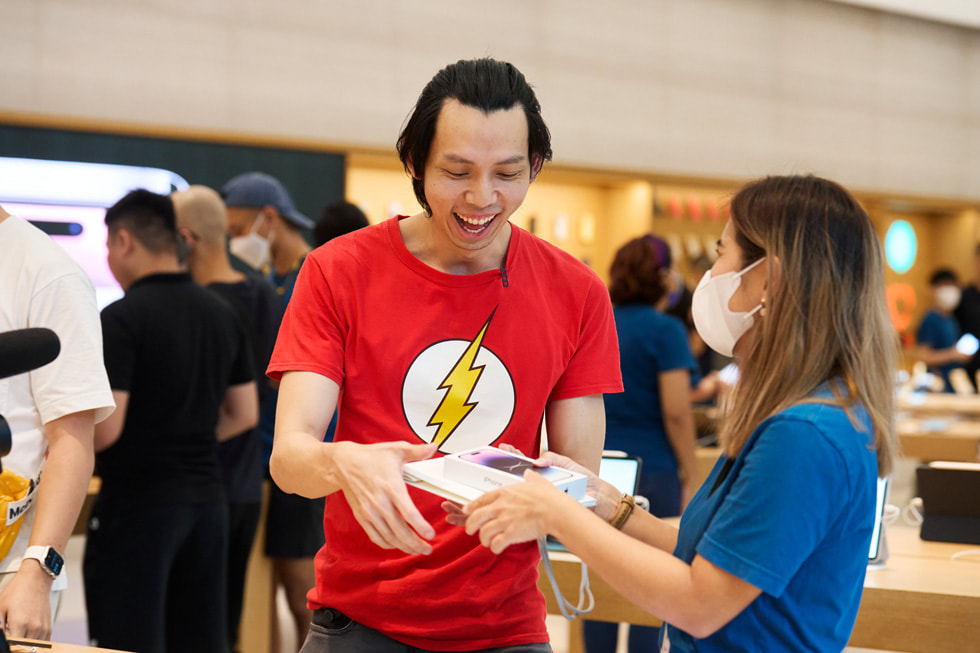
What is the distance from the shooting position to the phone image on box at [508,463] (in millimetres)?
1287

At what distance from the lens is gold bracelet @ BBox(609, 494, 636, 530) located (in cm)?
148

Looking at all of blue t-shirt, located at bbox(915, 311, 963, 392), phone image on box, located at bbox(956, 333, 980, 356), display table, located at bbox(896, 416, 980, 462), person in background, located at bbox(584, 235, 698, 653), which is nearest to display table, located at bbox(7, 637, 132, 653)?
person in background, located at bbox(584, 235, 698, 653)

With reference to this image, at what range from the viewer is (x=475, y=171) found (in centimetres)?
144

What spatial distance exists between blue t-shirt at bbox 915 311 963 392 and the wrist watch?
7.24 m

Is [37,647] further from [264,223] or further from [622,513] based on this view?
[264,223]

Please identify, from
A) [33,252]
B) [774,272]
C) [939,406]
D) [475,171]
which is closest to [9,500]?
[33,252]

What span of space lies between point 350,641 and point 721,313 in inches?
30.0

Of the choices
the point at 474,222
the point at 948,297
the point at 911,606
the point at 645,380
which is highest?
the point at 474,222

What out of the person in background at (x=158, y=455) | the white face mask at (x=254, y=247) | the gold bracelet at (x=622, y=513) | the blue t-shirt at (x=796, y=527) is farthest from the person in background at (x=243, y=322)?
the blue t-shirt at (x=796, y=527)

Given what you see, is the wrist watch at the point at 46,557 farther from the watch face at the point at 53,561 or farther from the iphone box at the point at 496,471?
the iphone box at the point at 496,471

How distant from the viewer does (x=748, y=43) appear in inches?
311

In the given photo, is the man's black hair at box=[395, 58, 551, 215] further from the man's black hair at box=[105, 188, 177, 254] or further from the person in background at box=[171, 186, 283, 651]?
Result: the person in background at box=[171, 186, 283, 651]

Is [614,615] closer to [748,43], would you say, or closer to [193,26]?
[193,26]

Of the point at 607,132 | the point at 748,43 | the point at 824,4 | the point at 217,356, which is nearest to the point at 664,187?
the point at 607,132
